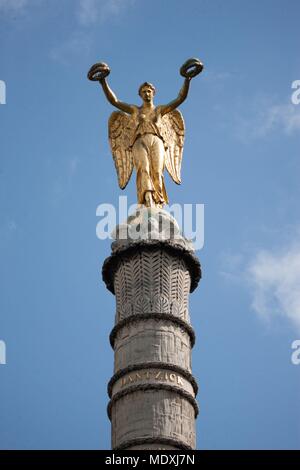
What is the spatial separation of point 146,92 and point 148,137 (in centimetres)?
103

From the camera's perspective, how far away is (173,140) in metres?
24.9

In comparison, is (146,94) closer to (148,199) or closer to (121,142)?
(121,142)

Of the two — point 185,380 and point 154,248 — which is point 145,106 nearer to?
point 154,248

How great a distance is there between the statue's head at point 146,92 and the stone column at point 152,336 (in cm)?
297

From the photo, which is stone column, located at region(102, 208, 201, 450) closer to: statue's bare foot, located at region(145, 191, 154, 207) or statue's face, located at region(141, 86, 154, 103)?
statue's bare foot, located at region(145, 191, 154, 207)

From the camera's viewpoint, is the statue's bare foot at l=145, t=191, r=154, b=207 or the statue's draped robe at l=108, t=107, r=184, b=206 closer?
the statue's bare foot at l=145, t=191, r=154, b=207

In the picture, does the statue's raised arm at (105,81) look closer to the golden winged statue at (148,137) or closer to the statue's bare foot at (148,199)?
the golden winged statue at (148,137)

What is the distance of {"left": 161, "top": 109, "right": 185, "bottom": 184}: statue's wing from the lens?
2448 cm

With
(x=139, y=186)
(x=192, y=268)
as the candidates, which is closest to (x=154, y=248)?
(x=192, y=268)

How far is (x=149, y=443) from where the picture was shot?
62.7 ft

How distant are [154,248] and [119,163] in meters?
3.65

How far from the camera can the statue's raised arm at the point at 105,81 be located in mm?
24344

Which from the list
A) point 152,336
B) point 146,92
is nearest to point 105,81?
point 146,92

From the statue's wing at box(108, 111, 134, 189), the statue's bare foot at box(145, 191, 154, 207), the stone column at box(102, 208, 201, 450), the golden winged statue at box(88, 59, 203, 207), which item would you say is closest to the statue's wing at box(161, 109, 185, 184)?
the golden winged statue at box(88, 59, 203, 207)
